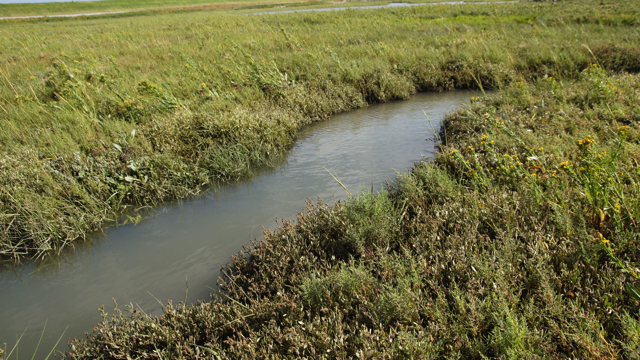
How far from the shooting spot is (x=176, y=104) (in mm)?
7133

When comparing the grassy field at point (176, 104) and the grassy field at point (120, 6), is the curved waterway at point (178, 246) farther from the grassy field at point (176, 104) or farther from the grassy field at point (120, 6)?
the grassy field at point (120, 6)

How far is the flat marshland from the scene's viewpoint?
224cm

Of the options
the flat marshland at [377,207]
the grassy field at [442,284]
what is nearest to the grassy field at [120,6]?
the flat marshland at [377,207]

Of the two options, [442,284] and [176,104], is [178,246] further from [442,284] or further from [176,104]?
[176,104]

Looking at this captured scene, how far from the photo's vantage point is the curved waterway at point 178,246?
3.25 m

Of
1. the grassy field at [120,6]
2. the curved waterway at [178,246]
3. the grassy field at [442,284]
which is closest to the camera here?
the grassy field at [442,284]

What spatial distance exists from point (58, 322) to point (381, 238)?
10.4 feet

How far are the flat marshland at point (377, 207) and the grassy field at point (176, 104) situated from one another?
43 mm

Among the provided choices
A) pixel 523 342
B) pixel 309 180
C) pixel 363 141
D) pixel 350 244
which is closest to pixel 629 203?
pixel 523 342

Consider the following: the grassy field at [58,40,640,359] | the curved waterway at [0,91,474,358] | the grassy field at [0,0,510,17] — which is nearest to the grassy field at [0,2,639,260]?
the curved waterway at [0,91,474,358]

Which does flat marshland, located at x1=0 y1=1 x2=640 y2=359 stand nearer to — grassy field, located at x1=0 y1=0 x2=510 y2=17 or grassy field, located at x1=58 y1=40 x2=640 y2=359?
grassy field, located at x1=58 y1=40 x2=640 y2=359

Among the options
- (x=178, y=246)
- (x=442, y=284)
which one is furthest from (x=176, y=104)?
(x=442, y=284)

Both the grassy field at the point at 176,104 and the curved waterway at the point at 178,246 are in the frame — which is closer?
the curved waterway at the point at 178,246

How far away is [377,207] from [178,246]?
247 cm
